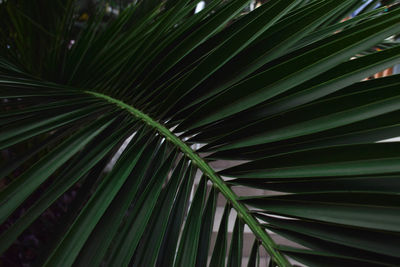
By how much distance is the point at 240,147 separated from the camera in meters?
0.41

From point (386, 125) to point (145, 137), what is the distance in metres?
0.33

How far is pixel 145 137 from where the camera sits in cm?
48

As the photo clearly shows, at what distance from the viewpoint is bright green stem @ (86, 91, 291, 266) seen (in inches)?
15.1

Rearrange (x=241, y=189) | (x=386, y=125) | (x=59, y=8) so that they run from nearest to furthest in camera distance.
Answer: (x=386, y=125), (x=59, y=8), (x=241, y=189)

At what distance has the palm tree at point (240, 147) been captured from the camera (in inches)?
13.0

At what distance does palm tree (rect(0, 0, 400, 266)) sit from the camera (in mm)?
331

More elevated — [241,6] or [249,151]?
[241,6]

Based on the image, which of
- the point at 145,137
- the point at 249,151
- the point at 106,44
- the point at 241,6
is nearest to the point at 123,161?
the point at 145,137

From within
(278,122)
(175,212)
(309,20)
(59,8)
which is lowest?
(175,212)

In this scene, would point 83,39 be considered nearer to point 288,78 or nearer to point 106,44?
point 106,44

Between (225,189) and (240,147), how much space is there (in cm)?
6

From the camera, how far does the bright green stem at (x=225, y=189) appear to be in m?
0.38

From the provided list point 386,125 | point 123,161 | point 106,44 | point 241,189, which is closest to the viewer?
point 386,125

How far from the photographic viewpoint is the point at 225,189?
0.43 meters
